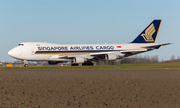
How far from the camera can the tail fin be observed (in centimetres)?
4738

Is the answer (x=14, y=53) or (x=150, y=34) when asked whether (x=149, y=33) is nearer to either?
(x=150, y=34)

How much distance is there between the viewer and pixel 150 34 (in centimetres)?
4775

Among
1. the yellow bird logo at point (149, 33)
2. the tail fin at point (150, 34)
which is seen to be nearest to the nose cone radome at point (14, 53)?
the tail fin at point (150, 34)

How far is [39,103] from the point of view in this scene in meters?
8.26

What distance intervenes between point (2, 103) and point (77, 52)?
34.9 meters

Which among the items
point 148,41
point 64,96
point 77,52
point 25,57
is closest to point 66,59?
point 77,52

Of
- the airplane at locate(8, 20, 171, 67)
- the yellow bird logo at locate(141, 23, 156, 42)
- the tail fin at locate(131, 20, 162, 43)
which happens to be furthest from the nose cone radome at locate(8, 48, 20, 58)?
the yellow bird logo at locate(141, 23, 156, 42)

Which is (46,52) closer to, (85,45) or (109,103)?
(85,45)

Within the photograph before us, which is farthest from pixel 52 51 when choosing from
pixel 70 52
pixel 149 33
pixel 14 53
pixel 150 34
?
pixel 150 34

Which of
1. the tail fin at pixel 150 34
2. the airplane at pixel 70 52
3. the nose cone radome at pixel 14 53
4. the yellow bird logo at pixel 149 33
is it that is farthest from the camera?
the yellow bird logo at pixel 149 33

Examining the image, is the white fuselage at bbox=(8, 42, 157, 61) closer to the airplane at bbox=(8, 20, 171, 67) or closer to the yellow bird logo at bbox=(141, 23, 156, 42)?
the airplane at bbox=(8, 20, 171, 67)

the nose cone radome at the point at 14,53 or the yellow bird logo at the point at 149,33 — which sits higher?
the yellow bird logo at the point at 149,33

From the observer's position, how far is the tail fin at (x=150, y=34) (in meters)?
47.4

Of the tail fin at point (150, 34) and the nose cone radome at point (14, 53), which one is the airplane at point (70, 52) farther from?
the tail fin at point (150, 34)
